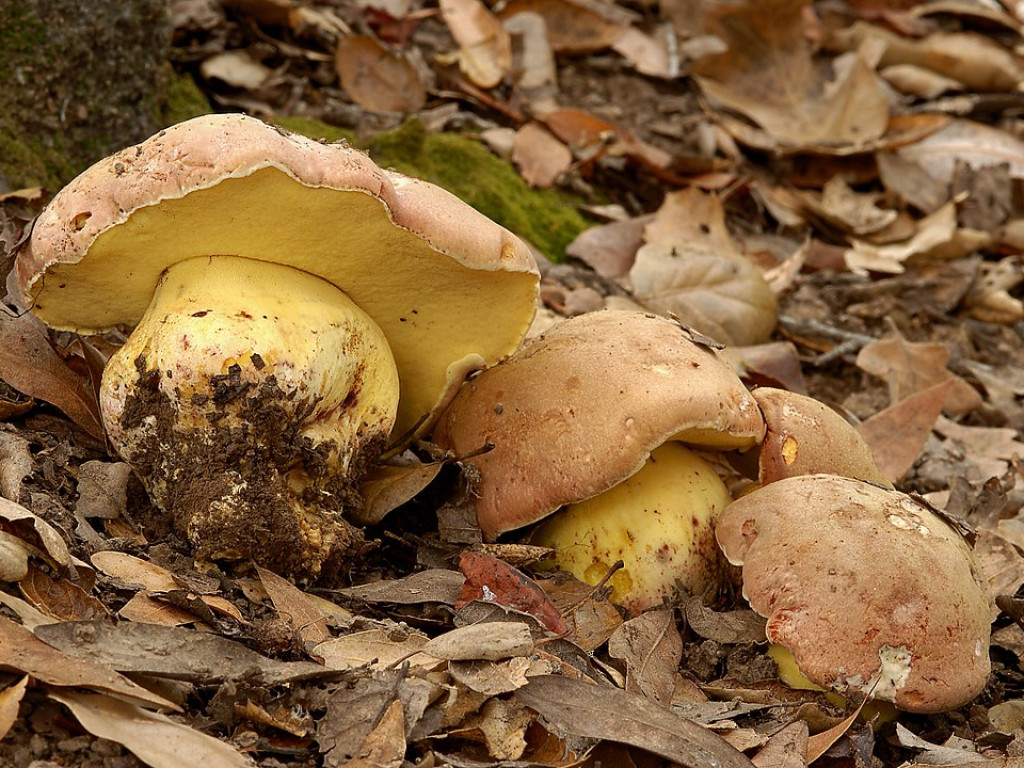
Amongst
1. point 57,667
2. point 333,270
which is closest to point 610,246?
point 333,270

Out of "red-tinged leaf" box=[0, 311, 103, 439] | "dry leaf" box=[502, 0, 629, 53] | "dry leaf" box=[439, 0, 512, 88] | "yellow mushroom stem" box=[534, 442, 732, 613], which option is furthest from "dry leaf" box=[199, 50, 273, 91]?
"yellow mushroom stem" box=[534, 442, 732, 613]

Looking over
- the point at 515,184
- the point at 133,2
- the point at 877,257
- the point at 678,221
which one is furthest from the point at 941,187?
the point at 133,2

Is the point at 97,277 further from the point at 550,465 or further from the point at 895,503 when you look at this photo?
the point at 895,503

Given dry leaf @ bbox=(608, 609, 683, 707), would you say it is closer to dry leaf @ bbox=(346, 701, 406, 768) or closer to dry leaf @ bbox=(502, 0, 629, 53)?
dry leaf @ bbox=(346, 701, 406, 768)

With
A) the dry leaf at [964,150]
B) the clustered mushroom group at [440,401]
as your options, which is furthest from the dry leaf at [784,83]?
the clustered mushroom group at [440,401]

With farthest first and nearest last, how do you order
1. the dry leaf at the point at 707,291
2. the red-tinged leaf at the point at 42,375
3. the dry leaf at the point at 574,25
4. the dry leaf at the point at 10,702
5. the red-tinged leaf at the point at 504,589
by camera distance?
the dry leaf at the point at 574,25 < the dry leaf at the point at 707,291 < the red-tinged leaf at the point at 42,375 < the red-tinged leaf at the point at 504,589 < the dry leaf at the point at 10,702

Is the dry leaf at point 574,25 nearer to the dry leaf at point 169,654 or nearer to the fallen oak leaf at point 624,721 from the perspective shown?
the fallen oak leaf at point 624,721

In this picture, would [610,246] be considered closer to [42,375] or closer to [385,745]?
[42,375]
